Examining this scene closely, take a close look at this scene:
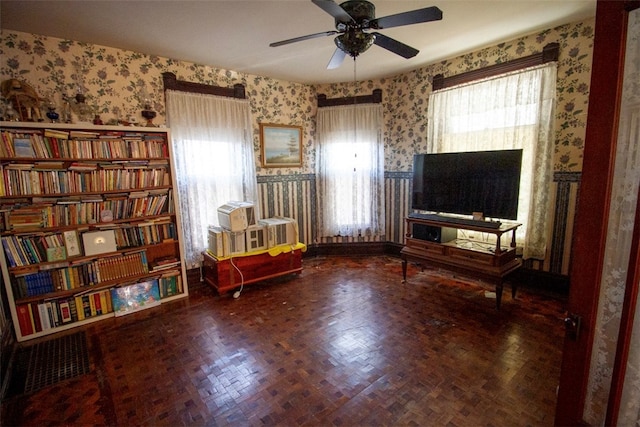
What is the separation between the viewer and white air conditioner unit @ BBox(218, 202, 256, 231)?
3371 mm

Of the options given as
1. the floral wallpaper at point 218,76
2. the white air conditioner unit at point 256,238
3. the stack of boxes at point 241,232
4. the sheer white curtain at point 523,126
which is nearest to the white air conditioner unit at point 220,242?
the stack of boxes at point 241,232

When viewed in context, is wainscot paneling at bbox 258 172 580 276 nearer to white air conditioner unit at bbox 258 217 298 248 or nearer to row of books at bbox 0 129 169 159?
A: white air conditioner unit at bbox 258 217 298 248

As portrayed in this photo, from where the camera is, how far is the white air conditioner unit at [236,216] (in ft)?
11.1

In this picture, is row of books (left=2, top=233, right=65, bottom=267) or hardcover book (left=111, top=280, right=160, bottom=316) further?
hardcover book (left=111, top=280, right=160, bottom=316)

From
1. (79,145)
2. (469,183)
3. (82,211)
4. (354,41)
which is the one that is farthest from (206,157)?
(469,183)

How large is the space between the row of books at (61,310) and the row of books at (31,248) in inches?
14.8

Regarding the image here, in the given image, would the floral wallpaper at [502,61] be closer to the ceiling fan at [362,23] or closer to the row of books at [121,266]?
the ceiling fan at [362,23]

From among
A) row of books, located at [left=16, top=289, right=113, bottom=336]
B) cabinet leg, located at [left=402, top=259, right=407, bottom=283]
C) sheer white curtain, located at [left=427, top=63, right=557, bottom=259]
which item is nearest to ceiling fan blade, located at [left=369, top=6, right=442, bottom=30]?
sheer white curtain, located at [left=427, top=63, right=557, bottom=259]

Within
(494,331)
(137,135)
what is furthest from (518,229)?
(137,135)

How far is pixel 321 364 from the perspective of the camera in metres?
2.16

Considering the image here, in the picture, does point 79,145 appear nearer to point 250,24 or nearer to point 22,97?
point 22,97

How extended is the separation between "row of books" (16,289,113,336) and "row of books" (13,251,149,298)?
0.34ft

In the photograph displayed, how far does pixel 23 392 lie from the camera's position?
1.95m

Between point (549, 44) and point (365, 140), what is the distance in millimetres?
2239
